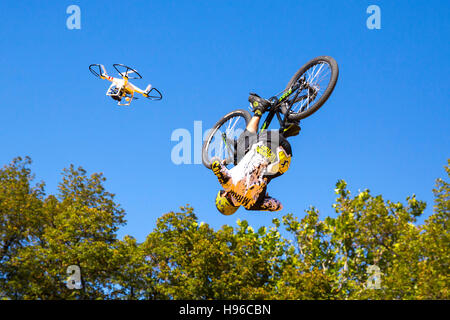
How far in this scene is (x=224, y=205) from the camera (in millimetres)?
15273

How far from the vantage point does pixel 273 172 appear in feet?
48.1

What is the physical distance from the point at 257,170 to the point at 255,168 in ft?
0.22

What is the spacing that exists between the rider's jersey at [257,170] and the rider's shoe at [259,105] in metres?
0.77

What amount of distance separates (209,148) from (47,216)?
31.3m

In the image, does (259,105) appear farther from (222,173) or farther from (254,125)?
(222,173)

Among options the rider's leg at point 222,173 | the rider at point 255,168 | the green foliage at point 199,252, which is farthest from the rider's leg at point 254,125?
the green foliage at point 199,252

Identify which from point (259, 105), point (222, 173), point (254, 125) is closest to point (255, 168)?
point (222, 173)

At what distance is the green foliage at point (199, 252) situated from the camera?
4066 centimetres

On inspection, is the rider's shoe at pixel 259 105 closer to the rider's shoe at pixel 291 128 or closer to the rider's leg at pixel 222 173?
the rider's shoe at pixel 291 128

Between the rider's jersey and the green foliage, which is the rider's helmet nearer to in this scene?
the rider's jersey

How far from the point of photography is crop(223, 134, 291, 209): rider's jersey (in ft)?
48.0

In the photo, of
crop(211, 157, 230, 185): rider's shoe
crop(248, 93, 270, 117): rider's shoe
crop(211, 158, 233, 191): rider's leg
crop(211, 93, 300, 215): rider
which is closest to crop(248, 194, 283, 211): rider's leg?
crop(211, 93, 300, 215): rider
